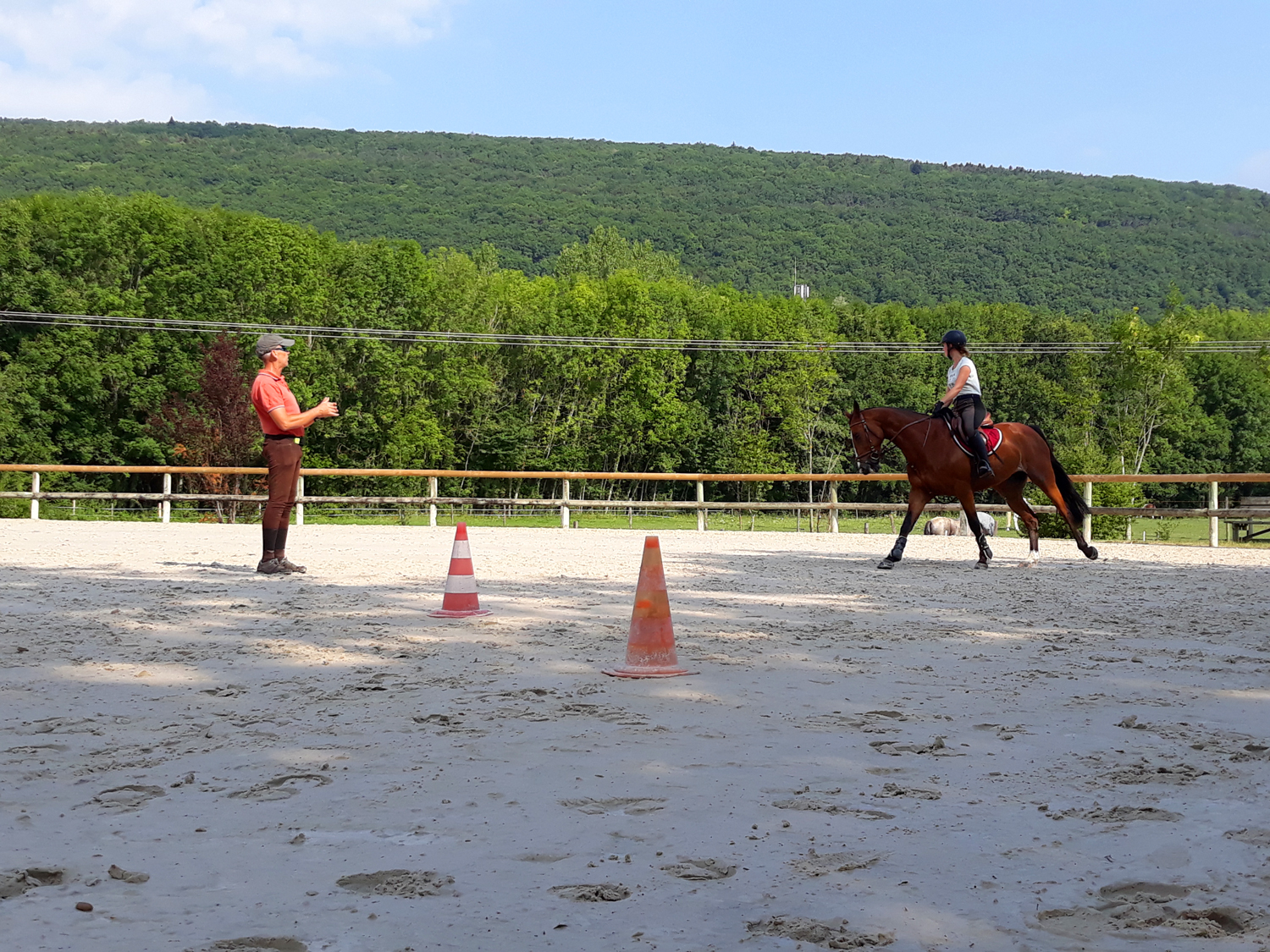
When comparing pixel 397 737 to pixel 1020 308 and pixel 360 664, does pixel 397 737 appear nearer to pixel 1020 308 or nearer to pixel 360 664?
pixel 360 664

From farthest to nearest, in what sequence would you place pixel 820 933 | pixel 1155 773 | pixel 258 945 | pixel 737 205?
pixel 737 205 → pixel 1155 773 → pixel 820 933 → pixel 258 945

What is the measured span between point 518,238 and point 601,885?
106 metres

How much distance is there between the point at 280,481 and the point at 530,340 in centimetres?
4826

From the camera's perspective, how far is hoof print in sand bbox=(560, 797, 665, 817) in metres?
3.73

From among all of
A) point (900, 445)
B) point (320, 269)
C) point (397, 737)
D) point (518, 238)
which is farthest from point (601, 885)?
point (518, 238)

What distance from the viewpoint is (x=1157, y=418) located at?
202 ft

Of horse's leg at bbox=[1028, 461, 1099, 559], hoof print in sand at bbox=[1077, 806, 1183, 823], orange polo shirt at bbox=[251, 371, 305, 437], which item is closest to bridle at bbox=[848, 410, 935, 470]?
horse's leg at bbox=[1028, 461, 1099, 559]

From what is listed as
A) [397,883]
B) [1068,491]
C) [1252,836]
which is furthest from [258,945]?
[1068,491]

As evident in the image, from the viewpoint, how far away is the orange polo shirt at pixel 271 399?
1116 cm

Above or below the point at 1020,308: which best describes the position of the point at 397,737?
below

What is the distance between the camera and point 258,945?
8.71 feet

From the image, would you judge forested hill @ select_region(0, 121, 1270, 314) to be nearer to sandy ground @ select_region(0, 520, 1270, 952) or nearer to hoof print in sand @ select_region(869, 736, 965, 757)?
sandy ground @ select_region(0, 520, 1270, 952)

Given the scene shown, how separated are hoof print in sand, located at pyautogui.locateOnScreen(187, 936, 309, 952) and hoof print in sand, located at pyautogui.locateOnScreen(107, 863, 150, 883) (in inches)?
20.0

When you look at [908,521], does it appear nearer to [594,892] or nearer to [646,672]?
[646,672]
